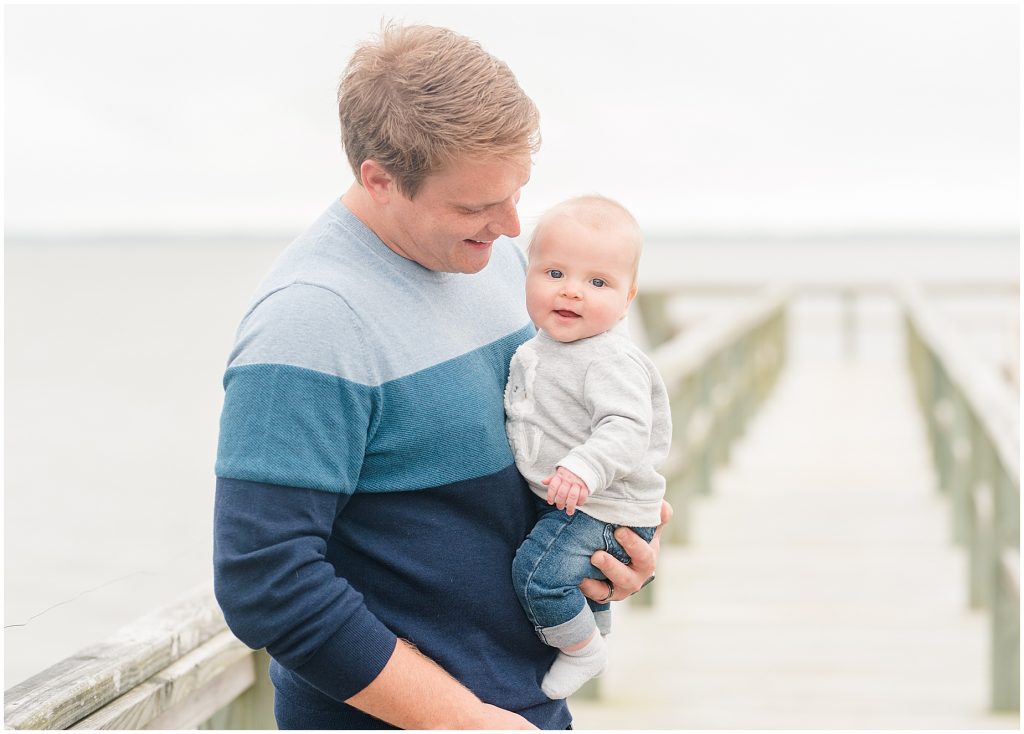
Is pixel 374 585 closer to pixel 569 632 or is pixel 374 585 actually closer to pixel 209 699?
pixel 569 632

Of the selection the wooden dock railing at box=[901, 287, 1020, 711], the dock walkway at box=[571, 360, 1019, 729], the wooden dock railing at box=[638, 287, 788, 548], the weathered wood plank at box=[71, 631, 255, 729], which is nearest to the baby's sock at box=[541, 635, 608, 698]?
the weathered wood plank at box=[71, 631, 255, 729]

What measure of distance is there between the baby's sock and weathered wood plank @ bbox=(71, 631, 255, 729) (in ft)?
1.60

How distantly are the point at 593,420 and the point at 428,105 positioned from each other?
1.58ft

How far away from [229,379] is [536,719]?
66 cm

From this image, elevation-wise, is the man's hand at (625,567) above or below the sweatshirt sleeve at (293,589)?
below

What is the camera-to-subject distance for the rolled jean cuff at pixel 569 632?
5.32 ft

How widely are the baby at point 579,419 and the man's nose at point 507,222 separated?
0.17m

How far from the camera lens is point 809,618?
14.2ft

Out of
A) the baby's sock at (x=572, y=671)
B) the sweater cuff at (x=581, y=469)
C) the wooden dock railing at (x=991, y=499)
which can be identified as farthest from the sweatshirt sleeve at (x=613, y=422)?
the wooden dock railing at (x=991, y=499)

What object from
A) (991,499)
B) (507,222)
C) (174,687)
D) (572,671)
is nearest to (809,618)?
(991,499)

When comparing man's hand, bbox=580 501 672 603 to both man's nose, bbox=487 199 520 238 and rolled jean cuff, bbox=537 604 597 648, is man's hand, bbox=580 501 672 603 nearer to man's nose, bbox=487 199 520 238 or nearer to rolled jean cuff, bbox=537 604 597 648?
rolled jean cuff, bbox=537 604 597 648

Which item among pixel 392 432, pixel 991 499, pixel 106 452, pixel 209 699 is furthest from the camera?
pixel 106 452

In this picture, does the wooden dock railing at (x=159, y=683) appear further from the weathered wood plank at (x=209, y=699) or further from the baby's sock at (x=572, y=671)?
the baby's sock at (x=572, y=671)

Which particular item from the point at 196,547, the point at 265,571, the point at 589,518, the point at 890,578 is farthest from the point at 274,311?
the point at 890,578
